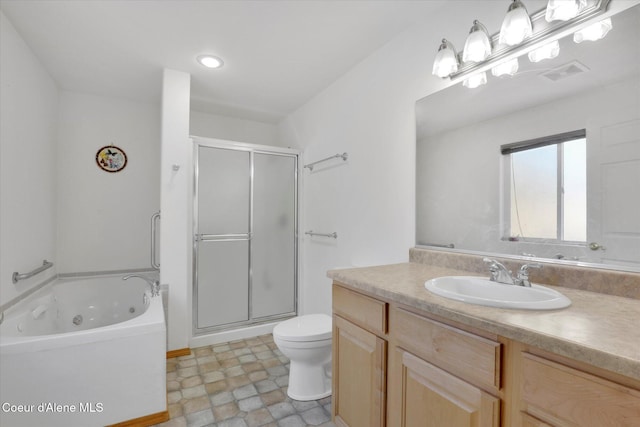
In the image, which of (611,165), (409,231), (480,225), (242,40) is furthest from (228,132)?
(611,165)

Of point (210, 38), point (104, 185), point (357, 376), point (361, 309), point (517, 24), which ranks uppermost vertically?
point (210, 38)

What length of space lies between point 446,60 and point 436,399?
154 cm

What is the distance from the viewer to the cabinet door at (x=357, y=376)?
4.15 feet

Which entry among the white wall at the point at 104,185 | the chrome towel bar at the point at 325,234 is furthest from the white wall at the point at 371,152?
the white wall at the point at 104,185

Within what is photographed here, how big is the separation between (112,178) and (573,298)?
12.3 feet

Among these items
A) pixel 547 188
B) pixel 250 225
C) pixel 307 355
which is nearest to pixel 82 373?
pixel 307 355

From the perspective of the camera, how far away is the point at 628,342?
0.67m

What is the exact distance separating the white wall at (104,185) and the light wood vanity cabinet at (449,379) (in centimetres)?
265

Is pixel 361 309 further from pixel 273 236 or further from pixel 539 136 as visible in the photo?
pixel 273 236

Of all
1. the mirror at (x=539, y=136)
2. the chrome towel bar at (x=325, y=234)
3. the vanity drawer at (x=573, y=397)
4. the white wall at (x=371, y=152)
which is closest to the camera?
the vanity drawer at (x=573, y=397)

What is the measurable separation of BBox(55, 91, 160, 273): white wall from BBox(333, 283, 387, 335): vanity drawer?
2.61 m

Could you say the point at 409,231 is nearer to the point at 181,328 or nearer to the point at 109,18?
the point at 181,328

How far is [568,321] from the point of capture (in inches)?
32.0

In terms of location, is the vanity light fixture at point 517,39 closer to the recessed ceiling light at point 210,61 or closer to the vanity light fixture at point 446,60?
the vanity light fixture at point 446,60
